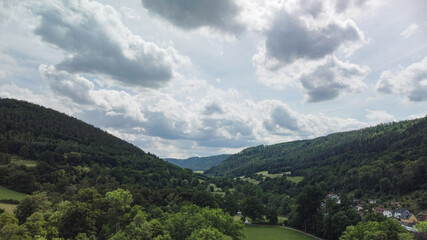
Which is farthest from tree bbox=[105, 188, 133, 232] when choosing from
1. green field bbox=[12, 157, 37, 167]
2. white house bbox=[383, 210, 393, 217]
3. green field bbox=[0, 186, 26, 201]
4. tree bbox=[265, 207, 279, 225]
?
white house bbox=[383, 210, 393, 217]

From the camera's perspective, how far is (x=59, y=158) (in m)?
117

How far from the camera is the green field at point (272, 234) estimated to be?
2857 inches

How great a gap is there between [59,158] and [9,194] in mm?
41484

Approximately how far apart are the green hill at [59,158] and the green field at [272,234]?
51675 mm

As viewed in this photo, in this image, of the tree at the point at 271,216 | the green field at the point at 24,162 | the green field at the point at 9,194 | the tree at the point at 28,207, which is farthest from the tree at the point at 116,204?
the green field at the point at 24,162

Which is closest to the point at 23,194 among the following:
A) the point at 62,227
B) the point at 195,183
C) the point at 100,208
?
the point at 100,208

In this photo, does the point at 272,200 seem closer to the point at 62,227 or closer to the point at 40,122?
the point at 62,227

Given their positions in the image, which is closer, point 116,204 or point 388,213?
point 116,204

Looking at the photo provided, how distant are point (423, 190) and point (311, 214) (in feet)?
240

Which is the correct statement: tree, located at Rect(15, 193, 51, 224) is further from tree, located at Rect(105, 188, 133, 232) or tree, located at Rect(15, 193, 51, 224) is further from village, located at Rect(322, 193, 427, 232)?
village, located at Rect(322, 193, 427, 232)

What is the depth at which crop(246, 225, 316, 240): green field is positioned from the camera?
72562 millimetres

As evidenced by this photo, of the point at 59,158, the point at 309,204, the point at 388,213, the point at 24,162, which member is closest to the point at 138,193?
the point at 309,204

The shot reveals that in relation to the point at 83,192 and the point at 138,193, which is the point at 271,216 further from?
the point at 83,192

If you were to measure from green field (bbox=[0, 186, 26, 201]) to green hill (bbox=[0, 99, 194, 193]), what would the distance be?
229 cm
